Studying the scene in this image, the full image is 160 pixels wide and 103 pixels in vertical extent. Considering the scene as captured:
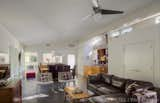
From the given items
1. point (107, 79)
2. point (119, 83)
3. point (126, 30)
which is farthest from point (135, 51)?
point (107, 79)

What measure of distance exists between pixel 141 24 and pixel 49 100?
4047 mm

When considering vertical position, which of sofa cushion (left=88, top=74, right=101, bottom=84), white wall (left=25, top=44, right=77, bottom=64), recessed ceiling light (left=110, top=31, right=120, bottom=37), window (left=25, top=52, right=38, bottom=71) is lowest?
A: sofa cushion (left=88, top=74, right=101, bottom=84)

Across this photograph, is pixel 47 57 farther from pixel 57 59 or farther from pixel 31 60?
pixel 31 60

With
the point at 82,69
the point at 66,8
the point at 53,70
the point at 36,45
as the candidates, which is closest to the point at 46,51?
the point at 36,45

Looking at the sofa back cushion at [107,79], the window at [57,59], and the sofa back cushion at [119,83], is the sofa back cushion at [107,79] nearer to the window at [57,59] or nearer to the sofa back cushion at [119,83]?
the sofa back cushion at [119,83]

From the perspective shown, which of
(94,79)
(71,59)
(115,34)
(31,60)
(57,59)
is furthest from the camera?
(71,59)

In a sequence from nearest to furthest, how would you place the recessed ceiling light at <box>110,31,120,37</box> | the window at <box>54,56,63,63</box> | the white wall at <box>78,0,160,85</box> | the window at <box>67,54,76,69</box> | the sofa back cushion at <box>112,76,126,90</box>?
the white wall at <box>78,0,160,85</box>, the sofa back cushion at <box>112,76,126,90</box>, the recessed ceiling light at <box>110,31,120,37</box>, the window at <box>54,56,63,63</box>, the window at <box>67,54,76,69</box>

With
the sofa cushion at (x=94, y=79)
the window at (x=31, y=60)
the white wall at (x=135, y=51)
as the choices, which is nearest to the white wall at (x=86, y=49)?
the white wall at (x=135, y=51)

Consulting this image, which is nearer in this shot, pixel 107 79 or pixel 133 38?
pixel 133 38

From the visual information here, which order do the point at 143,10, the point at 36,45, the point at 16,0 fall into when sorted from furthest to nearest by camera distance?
the point at 36,45 < the point at 143,10 < the point at 16,0

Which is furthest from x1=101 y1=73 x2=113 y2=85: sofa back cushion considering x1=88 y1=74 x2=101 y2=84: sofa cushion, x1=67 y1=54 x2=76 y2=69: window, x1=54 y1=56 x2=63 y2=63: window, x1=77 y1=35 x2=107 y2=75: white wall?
x1=54 y1=56 x2=63 y2=63: window

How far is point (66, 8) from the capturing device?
4012 mm

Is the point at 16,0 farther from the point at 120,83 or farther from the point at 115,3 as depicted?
the point at 120,83

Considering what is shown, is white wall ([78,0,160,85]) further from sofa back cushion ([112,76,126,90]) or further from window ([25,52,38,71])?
window ([25,52,38,71])
